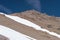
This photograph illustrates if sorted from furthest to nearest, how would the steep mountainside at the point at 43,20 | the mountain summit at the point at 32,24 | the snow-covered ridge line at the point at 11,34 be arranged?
the steep mountainside at the point at 43,20
the mountain summit at the point at 32,24
the snow-covered ridge line at the point at 11,34

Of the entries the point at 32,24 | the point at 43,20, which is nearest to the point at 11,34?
the point at 32,24

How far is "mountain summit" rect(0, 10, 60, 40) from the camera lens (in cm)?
3722

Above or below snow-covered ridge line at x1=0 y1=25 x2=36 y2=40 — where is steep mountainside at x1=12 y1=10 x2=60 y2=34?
above

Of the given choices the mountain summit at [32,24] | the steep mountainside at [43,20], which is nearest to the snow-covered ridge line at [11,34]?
the mountain summit at [32,24]

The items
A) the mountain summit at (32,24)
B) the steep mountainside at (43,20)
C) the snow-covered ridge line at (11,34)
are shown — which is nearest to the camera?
the snow-covered ridge line at (11,34)

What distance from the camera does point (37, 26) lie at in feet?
138

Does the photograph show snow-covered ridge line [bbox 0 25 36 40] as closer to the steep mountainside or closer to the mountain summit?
the mountain summit

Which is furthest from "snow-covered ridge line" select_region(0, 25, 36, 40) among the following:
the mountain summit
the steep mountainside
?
the steep mountainside

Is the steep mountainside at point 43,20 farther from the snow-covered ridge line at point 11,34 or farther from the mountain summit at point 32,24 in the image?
the snow-covered ridge line at point 11,34

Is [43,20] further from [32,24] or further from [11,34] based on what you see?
[11,34]

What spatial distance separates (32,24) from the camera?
1682 inches

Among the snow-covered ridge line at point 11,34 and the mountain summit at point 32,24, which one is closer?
the snow-covered ridge line at point 11,34

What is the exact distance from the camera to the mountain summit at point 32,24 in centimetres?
3722

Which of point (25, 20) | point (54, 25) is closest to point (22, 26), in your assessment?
point (25, 20)
